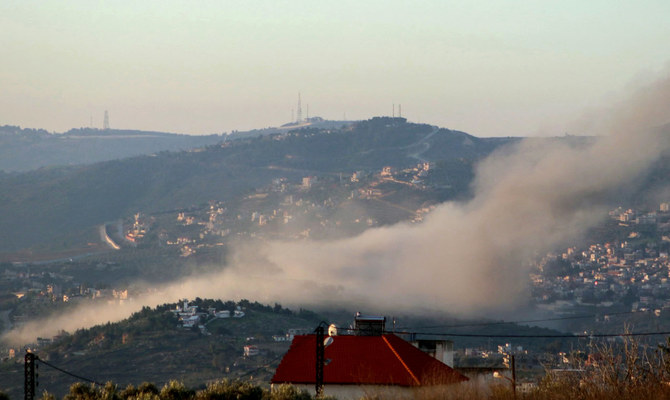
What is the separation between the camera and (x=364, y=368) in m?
72.9

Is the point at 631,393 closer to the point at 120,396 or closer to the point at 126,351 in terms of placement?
the point at 120,396

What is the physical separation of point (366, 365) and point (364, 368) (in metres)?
0.65

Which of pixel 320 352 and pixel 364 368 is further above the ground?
pixel 320 352

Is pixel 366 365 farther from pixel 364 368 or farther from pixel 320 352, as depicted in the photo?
pixel 320 352

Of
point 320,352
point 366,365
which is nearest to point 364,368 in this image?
point 366,365

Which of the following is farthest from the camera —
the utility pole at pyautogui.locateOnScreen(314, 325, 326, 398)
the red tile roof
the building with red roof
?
the red tile roof

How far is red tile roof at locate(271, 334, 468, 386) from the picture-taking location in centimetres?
7138

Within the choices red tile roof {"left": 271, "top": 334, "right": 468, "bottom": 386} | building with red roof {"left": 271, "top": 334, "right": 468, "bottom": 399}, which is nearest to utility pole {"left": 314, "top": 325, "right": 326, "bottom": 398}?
building with red roof {"left": 271, "top": 334, "right": 468, "bottom": 399}

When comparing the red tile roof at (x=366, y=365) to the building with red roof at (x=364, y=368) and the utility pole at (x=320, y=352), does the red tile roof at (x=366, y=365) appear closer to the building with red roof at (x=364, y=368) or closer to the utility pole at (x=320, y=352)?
the building with red roof at (x=364, y=368)

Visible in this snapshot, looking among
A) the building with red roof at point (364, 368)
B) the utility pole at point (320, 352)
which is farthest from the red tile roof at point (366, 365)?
the utility pole at point (320, 352)

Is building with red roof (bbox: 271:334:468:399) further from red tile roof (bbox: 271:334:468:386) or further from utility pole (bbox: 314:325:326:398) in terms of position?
utility pole (bbox: 314:325:326:398)

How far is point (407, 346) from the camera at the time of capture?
261 feet

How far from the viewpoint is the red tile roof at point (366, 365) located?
71.4 m

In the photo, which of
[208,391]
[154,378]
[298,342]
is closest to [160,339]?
[154,378]
